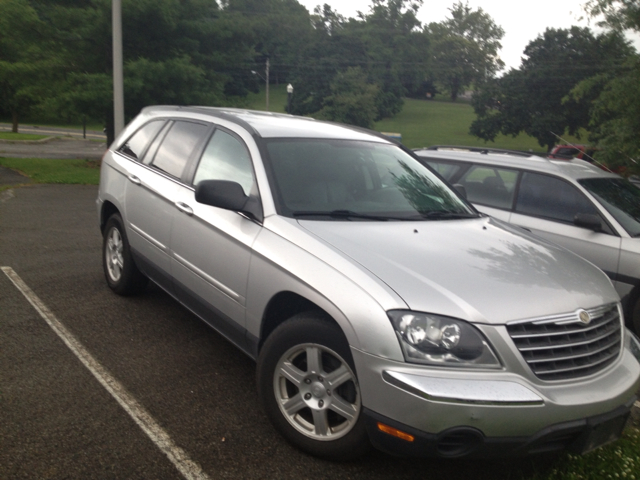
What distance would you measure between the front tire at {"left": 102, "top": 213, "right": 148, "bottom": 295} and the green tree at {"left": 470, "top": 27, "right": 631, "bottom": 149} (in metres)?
55.9

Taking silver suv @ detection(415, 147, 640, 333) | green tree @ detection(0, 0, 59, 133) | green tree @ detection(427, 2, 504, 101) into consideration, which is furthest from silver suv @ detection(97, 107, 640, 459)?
green tree @ detection(427, 2, 504, 101)

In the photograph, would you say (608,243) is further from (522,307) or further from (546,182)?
(522,307)

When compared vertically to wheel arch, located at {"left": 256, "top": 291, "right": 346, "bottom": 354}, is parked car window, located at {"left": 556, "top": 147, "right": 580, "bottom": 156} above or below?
below

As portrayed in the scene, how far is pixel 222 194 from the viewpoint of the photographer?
3.83 meters

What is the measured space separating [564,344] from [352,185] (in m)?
1.80

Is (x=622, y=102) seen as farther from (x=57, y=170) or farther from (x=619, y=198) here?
(x=57, y=170)

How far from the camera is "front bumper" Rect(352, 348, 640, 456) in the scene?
275cm

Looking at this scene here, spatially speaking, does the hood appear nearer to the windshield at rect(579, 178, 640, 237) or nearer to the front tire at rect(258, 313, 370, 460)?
the front tire at rect(258, 313, 370, 460)

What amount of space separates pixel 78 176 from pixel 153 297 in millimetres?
12566

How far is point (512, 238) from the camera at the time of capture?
4.08 metres

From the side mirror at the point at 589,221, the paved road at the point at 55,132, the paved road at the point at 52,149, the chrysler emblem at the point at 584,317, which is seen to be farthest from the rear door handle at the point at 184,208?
the paved road at the point at 55,132

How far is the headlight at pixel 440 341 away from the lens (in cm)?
285

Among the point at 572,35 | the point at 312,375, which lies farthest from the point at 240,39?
the point at 572,35

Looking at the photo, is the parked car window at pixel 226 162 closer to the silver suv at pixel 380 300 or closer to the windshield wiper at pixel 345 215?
the silver suv at pixel 380 300
